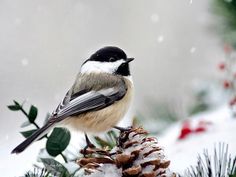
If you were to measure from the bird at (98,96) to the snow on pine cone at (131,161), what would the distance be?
19 cm

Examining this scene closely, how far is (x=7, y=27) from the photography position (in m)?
3.70

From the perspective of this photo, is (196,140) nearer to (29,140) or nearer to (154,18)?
(29,140)

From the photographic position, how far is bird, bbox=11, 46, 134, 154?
115 centimetres

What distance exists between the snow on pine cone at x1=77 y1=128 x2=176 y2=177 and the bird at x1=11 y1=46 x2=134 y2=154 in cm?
19

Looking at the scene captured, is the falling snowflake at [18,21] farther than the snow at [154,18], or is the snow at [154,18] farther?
the snow at [154,18]

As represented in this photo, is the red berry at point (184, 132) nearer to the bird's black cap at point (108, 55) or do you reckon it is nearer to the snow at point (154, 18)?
the bird's black cap at point (108, 55)

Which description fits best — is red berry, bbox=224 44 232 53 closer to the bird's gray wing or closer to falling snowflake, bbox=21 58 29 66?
the bird's gray wing

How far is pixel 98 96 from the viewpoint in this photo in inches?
48.0

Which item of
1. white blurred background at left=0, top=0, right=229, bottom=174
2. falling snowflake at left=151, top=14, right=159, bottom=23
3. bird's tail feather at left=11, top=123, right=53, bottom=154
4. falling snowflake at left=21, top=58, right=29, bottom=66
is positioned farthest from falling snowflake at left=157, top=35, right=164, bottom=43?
bird's tail feather at left=11, top=123, right=53, bottom=154

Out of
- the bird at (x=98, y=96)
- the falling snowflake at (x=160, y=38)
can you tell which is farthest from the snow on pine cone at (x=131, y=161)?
the falling snowflake at (x=160, y=38)

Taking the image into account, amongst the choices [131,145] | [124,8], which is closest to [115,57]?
[131,145]

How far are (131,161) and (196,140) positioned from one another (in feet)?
1.78

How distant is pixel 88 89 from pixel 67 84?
2.15 m

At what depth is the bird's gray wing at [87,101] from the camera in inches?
44.2
